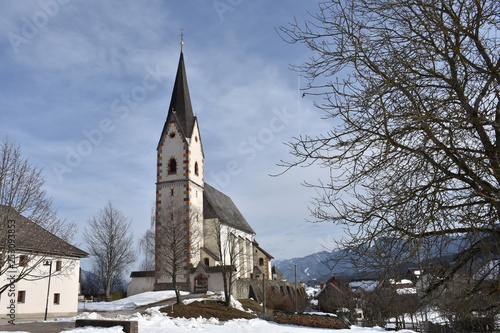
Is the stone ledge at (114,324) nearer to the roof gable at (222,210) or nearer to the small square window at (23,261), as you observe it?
the small square window at (23,261)

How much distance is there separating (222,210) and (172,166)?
9.75 m

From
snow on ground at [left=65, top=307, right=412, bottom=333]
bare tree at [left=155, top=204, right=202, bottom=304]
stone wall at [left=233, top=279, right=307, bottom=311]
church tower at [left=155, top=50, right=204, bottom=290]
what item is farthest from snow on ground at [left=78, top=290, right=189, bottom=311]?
snow on ground at [left=65, top=307, right=412, bottom=333]

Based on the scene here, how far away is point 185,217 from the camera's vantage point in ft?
138

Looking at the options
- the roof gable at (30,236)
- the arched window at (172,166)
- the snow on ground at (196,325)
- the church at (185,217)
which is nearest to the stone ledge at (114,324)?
the snow on ground at (196,325)

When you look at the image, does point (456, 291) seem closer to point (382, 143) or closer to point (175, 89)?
point (382, 143)

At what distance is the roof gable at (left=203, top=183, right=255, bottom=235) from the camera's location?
156 ft

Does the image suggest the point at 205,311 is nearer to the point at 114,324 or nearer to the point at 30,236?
the point at 114,324

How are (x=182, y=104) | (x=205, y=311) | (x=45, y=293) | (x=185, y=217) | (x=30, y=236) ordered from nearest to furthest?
(x=30, y=236), (x=205, y=311), (x=45, y=293), (x=185, y=217), (x=182, y=104)

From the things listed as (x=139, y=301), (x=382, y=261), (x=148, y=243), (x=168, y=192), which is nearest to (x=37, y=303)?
(x=139, y=301)

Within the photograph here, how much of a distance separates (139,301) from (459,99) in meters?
35.5

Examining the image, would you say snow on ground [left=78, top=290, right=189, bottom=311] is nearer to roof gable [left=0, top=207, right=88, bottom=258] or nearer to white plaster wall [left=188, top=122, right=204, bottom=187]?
white plaster wall [left=188, top=122, right=204, bottom=187]

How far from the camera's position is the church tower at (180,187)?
4109 cm

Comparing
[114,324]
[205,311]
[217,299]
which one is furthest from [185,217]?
[114,324]

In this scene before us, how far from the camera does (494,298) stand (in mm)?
5648
